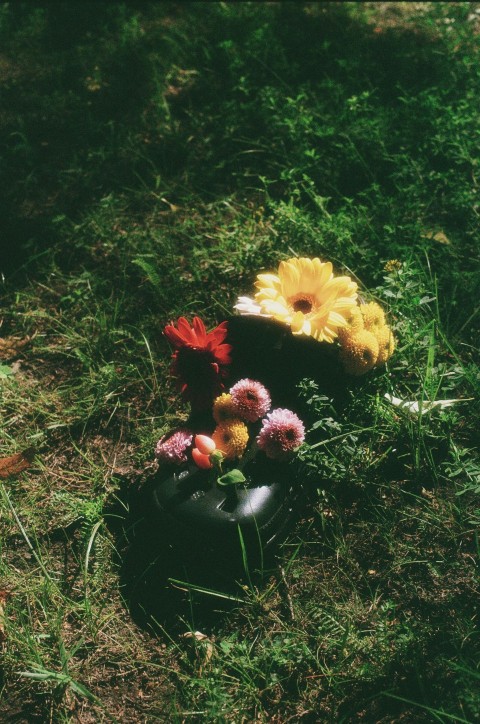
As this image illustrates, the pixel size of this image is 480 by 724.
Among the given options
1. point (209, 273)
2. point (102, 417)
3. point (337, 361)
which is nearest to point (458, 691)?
point (337, 361)

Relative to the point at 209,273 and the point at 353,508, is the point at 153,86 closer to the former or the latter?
the point at 209,273

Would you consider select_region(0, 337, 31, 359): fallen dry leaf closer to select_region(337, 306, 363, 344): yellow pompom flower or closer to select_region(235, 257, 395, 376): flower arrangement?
select_region(235, 257, 395, 376): flower arrangement

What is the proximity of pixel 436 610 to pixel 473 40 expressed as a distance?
98.7 inches

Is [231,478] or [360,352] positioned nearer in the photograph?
[231,478]

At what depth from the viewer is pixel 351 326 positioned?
171cm

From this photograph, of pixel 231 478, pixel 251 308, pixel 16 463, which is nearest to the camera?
pixel 231 478

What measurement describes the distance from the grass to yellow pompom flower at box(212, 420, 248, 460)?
20 centimetres

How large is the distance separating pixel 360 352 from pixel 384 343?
0.12m

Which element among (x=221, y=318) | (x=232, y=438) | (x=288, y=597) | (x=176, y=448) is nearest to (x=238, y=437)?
(x=232, y=438)

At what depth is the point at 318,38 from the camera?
2994mm

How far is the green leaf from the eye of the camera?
1.58m

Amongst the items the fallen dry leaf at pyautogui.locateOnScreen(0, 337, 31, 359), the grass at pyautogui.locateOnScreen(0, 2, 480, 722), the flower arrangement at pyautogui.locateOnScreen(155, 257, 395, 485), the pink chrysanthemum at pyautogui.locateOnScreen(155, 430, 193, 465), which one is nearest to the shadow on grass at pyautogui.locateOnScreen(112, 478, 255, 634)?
the grass at pyautogui.locateOnScreen(0, 2, 480, 722)

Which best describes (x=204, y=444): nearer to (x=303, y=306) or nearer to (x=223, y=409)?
(x=223, y=409)

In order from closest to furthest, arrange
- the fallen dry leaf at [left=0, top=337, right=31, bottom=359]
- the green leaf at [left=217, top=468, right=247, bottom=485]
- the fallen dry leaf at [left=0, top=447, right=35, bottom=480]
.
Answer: the green leaf at [left=217, top=468, right=247, bottom=485] < the fallen dry leaf at [left=0, top=447, right=35, bottom=480] < the fallen dry leaf at [left=0, top=337, right=31, bottom=359]
